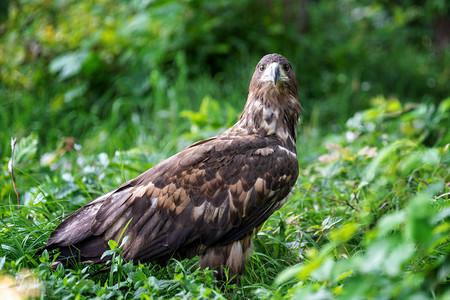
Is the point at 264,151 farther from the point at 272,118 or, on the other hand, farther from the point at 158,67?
the point at 158,67

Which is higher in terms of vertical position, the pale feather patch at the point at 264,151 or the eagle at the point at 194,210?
the pale feather patch at the point at 264,151

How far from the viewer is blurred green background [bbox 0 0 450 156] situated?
6.35m

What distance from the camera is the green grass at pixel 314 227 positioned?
1.77 m

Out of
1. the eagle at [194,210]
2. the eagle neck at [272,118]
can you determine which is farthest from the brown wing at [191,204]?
the eagle neck at [272,118]

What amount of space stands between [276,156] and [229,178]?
0.34m

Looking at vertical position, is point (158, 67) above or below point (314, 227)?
above

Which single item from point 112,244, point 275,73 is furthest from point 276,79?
point 112,244

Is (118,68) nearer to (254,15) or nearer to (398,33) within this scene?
(254,15)

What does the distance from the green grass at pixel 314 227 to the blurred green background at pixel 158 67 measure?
3.90 feet

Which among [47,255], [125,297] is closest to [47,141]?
[47,255]

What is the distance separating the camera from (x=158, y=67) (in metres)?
6.93

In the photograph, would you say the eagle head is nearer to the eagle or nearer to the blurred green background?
the eagle

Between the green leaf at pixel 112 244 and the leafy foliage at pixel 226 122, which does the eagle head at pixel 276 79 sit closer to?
the leafy foliage at pixel 226 122

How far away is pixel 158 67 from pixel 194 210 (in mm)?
4258
